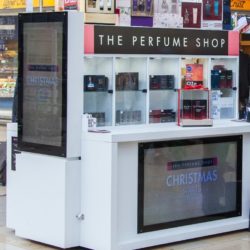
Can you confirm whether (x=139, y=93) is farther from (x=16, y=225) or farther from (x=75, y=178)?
(x=16, y=225)

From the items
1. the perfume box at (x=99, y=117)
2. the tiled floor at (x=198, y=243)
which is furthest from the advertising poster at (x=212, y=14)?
the tiled floor at (x=198, y=243)

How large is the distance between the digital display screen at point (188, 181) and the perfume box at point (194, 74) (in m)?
0.74

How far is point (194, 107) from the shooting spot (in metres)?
7.30

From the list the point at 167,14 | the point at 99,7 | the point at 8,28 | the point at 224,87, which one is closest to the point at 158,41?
the point at 167,14

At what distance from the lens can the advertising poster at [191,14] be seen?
25.6 ft

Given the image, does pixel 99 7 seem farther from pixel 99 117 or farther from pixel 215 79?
pixel 215 79

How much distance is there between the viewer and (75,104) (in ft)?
21.9

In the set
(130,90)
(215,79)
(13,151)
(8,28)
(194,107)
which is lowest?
(13,151)

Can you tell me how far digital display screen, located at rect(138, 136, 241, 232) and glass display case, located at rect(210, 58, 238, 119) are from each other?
0.65 metres

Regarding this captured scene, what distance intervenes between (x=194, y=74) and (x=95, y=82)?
4.14 ft

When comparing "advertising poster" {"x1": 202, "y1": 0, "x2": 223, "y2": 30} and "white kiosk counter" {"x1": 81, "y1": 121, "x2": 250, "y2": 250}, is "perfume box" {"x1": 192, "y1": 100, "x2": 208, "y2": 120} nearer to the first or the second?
"white kiosk counter" {"x1": 81, "y1": 121, "x2": 250, "y2": 250}

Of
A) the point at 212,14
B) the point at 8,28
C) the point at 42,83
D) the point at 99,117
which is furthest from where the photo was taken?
the point at 8,28

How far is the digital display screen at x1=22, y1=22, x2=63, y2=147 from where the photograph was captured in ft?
22.1

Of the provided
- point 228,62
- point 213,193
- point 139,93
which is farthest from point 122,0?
point 213,193
